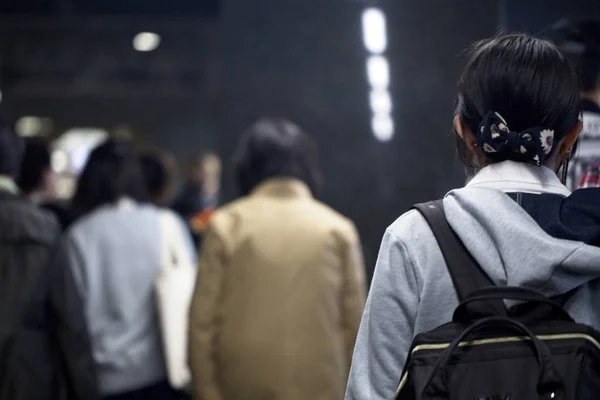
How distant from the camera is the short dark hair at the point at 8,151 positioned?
4.14 meters

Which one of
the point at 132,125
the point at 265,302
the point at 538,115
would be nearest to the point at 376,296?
the point at 538,115

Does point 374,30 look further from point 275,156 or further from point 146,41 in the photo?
point 146,41

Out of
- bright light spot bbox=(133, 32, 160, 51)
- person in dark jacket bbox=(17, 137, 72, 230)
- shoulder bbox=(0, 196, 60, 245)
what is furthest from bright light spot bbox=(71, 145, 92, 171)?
shoulder bbox=(0, 196, 60, 245)

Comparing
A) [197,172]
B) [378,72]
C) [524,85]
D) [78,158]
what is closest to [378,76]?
[378,72]

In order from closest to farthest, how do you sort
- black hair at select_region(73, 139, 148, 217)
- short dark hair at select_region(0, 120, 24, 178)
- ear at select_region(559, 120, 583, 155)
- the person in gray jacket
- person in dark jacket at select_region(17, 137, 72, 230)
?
ear at select_region(559, 120, 583, 155)
short dark hair at select_region(0, 120, 24, 178)
the person in gray jacket
black hair at select_region(73, 139, 148, 217)
person in dark jacket at select_region(17, 137, 72, 230)

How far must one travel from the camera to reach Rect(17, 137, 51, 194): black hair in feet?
16.2

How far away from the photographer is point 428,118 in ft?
14.3

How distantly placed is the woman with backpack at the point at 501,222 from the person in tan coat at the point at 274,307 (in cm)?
185

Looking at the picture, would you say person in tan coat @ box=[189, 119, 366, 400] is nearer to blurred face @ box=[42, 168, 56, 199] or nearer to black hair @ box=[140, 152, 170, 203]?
blurred face @ box=[42, 168, 56, 199]

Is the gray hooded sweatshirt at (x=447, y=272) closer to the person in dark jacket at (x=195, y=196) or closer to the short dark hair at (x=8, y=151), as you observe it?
the short dark hair at (x=8, y=151)

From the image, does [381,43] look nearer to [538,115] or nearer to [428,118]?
[428,118]

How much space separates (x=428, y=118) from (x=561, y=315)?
104 inches

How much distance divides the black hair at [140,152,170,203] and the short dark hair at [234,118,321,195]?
140 centimetres

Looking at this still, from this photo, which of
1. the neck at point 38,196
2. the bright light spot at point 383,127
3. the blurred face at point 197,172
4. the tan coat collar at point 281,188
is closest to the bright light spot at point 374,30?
the bright light spot at point 383,127
